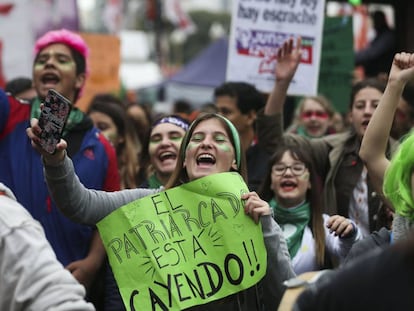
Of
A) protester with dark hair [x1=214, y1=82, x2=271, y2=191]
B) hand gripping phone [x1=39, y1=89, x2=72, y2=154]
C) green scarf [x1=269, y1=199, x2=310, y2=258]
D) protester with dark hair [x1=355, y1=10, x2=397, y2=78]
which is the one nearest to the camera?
hand gripping phone [x1=39, y1=89, x2=72, y2=154]

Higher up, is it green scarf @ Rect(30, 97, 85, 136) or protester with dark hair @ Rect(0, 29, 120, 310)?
green scarf @ Rect(30, 97, 85, 136)

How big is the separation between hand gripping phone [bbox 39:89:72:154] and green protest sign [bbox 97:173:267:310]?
14.6 inches

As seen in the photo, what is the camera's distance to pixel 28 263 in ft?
7.97

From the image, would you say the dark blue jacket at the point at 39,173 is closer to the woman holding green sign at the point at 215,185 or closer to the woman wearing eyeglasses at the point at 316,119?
the woman holding green sign at the point at 215,185

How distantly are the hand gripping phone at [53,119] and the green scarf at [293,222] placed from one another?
1.32 m

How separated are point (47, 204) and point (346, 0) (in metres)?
6.52

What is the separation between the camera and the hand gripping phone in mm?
3523

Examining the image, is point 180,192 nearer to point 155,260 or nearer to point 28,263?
point 155,260

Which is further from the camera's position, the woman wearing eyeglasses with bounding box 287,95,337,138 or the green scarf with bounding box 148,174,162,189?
the woman wearing eyeglasses with bounding box 287,95,337,138

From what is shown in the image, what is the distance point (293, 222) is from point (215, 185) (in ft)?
3.45

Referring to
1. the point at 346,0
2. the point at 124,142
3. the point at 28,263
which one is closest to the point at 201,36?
the point at 346,0

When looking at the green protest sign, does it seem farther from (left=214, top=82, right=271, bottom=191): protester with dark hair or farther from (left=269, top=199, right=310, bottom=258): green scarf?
(left=214, top=82, right=271, bottom=191): protester with dark hair

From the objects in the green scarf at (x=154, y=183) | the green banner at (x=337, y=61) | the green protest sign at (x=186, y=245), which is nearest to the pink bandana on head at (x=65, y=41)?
the green scarf at (x=154, y=183)

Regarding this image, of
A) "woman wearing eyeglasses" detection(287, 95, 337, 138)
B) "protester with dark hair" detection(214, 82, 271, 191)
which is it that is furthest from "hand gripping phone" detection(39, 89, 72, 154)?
"woman wearing eyeglasses" detection(287, 95, 337, 138)
